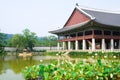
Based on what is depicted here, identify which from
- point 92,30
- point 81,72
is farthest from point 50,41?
point 81,72

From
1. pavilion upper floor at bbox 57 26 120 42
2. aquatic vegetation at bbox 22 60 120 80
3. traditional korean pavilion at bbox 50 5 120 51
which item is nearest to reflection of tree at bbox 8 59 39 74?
aquatic vegetation at bbox 22 60 120 80

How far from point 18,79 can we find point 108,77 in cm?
368

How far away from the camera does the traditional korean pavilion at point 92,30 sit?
30.0 metres

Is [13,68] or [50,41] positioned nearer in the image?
[13,68]

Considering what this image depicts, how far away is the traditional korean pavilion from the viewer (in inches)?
1180

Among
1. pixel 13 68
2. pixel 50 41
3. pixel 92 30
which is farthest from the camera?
pixel 50 41

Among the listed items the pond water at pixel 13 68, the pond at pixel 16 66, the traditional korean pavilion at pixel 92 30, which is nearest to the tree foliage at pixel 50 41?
the traditional korean pavilion at pixel 92 30

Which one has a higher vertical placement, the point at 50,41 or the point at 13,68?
the point at 50,41

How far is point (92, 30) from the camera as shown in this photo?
98.2 ft

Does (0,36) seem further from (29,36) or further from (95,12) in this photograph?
(95,12)

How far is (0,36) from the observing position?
45938 millimetres

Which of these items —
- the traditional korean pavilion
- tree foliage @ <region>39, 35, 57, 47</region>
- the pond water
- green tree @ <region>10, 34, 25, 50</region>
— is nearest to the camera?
the pond water

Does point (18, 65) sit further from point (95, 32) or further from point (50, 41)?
point (50, 41)

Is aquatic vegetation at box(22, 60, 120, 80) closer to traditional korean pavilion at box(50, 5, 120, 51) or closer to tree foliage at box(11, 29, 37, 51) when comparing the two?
traditional korean pavilion at box(50, 5, 120, 51)
